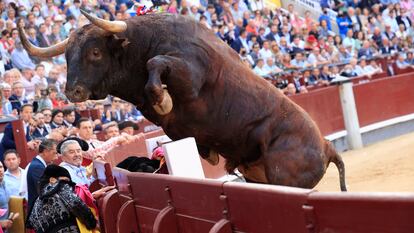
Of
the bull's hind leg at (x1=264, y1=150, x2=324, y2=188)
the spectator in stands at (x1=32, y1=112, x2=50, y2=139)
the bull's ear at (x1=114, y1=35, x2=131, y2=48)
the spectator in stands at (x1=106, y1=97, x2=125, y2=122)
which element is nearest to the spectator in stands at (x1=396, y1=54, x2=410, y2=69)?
the spectator in stands at (x1=106, y1=97, x2=125, y2=122)

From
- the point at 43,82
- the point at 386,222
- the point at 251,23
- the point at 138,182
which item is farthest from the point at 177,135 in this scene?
the point at 251,23

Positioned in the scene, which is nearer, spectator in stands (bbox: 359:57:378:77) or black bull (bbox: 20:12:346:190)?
black bull (bbox: 20:12:346:190)

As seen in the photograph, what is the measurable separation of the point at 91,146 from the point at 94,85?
221 cm

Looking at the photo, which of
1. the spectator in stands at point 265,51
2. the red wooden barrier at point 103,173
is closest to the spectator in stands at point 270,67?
the spectator in stands at point 265,51

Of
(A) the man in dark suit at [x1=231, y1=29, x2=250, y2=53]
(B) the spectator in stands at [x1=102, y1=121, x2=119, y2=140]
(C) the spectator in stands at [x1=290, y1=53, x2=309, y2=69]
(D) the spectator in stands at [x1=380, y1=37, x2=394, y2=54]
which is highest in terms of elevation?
(A) the man in dark suit at [x1=231, y1=29, x2=250, y2=53]

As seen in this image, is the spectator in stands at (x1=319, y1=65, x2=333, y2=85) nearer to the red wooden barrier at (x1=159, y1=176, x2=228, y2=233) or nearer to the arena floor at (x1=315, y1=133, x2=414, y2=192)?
the arena floor at (x1=315, y1=133, x2=414, y2=192)

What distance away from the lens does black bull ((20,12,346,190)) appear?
5.33m

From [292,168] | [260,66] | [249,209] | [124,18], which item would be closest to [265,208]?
[249,209]

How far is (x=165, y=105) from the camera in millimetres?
5145

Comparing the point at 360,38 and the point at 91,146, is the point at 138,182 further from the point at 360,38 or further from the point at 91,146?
the point at 360,38

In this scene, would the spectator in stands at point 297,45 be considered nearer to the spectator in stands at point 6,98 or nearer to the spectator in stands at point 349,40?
the spectator in stands at point 349,40

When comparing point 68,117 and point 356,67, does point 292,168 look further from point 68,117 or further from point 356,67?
point 356,67

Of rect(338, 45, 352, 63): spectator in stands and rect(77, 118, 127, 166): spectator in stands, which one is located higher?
rect(77, 118, 127, 166): spectator in stands

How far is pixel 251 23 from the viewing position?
17.5 metres
